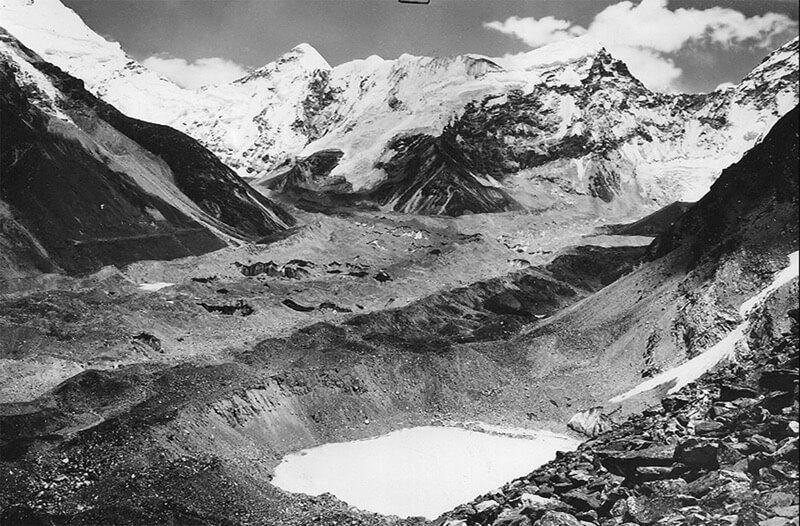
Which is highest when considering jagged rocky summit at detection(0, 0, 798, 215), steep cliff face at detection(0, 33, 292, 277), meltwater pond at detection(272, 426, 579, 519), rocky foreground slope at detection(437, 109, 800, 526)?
jagged rocky summit at detection(0, 0, 798, 215)

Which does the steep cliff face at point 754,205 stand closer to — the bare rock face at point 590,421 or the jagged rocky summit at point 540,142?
the bare rock face at point 590,421

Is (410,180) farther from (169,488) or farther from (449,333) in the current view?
(169,488)

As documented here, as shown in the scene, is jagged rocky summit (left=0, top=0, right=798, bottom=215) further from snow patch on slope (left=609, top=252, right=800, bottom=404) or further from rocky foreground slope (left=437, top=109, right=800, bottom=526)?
rocky foreground slope (left=437, top=109, right=800, bottom=526)

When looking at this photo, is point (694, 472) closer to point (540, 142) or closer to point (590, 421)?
point (590, 421)

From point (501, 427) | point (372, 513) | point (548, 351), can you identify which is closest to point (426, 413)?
point (501, 427)

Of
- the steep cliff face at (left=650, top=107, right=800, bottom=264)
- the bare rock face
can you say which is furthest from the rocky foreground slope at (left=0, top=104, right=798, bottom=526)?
the bare rock face

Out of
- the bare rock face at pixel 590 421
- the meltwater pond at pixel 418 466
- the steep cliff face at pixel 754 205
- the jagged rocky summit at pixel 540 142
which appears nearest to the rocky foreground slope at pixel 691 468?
the meltwater pond at pixel 418 466
